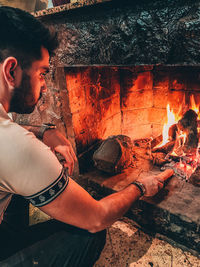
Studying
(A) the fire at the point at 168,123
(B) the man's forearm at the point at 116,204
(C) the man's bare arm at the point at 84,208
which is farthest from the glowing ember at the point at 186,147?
(C) the man's bare arm at the point at 84,208

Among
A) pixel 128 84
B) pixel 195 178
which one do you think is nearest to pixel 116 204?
pixel 195 178

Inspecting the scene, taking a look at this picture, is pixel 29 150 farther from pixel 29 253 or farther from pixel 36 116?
pixel 36 116

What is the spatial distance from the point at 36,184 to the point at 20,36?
97cm

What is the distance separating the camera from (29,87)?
4.54ft

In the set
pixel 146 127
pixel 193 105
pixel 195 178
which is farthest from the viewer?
pixel 146 127

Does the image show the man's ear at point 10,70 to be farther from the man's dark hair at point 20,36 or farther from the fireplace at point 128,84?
the fireplace at point 128,84

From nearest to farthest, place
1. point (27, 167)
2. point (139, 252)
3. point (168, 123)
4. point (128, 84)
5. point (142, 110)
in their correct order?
point (27, 167) < point (139, 252) < point (168, 123) < point (128, 84) < point (142, 110)

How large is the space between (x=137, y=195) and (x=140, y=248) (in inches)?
29.4

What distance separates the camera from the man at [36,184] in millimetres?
1012

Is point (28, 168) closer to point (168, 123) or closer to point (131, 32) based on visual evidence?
point (131, 32)

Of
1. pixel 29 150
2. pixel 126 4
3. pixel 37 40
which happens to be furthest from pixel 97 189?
pixel 126 4

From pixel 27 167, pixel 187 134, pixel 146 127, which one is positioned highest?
pixel 27 167

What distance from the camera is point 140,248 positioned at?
6.17 ft

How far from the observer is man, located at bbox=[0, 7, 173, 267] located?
1.01 meters
